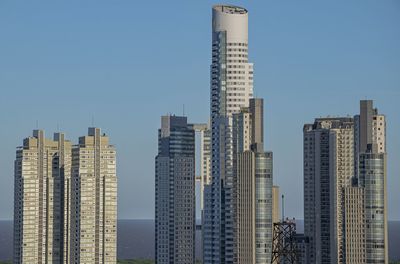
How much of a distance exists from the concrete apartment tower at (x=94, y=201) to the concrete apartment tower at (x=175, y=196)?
4.68m

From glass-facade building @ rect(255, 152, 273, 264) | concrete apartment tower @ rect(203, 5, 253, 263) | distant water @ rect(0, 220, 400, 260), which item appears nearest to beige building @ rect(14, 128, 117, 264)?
concrete apartment tower @ rect(203, 5, 253, 263)

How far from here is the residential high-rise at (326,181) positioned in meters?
56.8

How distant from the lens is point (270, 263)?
52500 millimetres

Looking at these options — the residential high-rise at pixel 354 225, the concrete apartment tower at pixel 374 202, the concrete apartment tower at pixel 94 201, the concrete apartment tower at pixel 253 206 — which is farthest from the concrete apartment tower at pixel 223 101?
the concrete apartment tower at pixel 374 202

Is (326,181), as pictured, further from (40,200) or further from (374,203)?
(40,200)

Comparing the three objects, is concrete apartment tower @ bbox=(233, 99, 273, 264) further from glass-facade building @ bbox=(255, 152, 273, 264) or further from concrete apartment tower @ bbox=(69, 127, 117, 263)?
concrete apartment tower @ bbox=(69, 127, 117, 263)

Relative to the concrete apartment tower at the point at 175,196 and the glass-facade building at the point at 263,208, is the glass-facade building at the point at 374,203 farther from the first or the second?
the concrete apartment tower at the point at 175,196

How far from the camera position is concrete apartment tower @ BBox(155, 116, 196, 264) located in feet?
212

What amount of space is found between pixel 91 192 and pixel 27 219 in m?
3.21

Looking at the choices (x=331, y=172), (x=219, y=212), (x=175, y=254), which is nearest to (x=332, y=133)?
(x=331, y=172)

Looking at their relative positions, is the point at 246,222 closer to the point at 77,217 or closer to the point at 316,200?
the point at 316,200

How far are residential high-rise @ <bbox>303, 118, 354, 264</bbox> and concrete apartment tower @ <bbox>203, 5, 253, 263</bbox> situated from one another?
136 inches

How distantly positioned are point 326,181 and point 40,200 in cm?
1351

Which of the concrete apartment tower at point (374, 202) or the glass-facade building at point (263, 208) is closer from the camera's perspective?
the concrete apartment tower at point (374, 202)
